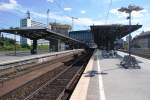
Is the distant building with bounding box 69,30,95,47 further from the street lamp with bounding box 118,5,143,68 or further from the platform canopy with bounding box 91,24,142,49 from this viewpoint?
the street lamp with bounding box 118,5,143,68

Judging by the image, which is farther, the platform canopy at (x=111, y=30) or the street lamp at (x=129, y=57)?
the platform canopy at (x=111, y=30)

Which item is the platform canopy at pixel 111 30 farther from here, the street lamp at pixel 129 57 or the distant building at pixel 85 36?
the distant building at pixel 85 36

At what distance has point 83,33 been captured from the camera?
109 metres

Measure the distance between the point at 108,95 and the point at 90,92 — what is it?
3.13 feet

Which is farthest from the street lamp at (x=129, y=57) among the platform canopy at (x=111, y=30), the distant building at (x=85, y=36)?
the distant building at (x=85, y=36)

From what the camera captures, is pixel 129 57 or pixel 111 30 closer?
pixel 129 57

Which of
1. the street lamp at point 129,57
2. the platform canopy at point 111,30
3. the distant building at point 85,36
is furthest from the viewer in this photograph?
the distant building at point 85,36

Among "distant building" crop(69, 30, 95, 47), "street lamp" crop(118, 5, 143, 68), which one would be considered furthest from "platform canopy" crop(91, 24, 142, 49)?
"distant building" crop(69, 30, 95, 47)

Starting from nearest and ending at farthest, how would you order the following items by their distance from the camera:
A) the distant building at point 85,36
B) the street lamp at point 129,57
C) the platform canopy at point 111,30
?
the street lamp at point 129,57 → the platform canopy at point 111,30 → the distant building at point 85,36

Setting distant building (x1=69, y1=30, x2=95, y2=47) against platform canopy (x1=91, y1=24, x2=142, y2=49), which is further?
distant building (x1=69, y1=30, x2=95, y2=47)

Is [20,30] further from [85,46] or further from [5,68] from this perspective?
[85,46]

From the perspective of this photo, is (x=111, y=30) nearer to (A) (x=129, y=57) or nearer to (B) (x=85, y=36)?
(A) (x=129, y=57)

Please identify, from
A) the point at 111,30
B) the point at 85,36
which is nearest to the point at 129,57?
the point at 111,30

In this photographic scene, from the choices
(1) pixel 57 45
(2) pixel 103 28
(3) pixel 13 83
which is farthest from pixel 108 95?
(1) pixel 57 45
